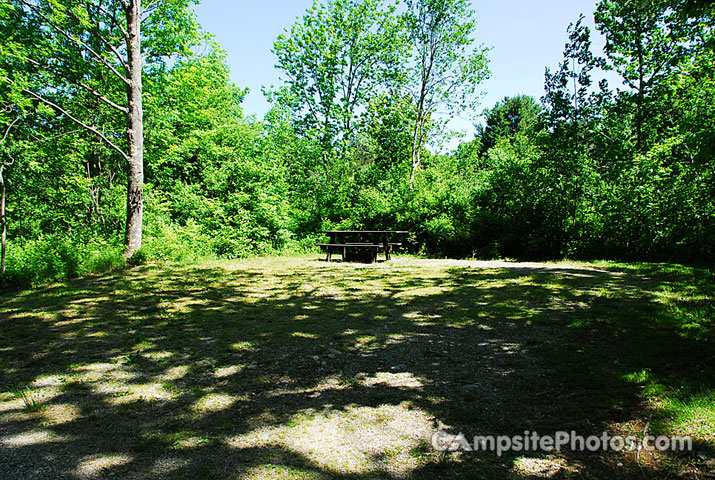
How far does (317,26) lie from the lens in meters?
20.3

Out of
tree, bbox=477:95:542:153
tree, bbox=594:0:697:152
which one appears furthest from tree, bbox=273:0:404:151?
tree, bbox=477:95:542:153

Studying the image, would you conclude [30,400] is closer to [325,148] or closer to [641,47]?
[641,47]

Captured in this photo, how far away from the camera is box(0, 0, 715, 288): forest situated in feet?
30.6

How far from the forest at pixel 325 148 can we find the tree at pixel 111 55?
7 cm

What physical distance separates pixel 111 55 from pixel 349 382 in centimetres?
1654

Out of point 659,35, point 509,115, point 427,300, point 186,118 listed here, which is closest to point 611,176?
point 659,35

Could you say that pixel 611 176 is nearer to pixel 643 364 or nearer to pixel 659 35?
pixel 659 35

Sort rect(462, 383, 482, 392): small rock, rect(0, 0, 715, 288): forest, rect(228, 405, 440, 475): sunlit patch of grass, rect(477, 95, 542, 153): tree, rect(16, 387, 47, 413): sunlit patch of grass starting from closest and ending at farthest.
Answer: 1. rect(228, 405, 440, 475): sunlit patch of grass
2. rect(16, 387, 47, 413): sunlit patch of grass
3. rect(462, 383, 482, 392): small rock
4. rect(0, 0, 715, 288): forest
5. rect(477, 95, 542, 153): tree

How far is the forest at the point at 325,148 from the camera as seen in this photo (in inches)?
367

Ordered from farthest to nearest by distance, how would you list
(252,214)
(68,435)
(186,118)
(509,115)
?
(509,115) < (186,118) < (252,214) < (68,435)

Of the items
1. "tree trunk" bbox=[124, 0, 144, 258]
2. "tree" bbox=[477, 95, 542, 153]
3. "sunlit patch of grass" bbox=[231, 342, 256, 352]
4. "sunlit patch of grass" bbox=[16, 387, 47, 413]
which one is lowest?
"sunlit patch of grass" bbox=[16, 387, 47, 413]

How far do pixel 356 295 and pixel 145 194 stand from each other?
10755 millimetres

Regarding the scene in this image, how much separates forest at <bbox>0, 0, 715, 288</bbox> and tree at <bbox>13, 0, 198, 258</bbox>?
0.23 ft

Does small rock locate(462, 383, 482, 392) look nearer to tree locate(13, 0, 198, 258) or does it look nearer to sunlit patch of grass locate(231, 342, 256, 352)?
sunlit patch of grass locate(231, 342, 256, 352)
